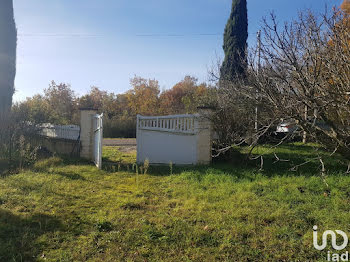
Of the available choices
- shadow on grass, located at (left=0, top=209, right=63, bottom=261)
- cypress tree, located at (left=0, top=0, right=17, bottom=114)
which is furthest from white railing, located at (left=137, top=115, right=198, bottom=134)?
cypress tree, located at (left=0, top=0, right=17, bottom=114)

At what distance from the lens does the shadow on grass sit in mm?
2871

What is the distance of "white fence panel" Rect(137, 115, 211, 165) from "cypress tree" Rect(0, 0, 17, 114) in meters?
7.36

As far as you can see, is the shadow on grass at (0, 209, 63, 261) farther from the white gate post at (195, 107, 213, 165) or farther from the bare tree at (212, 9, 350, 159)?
the white gate post at (195, 107, 213, 165)

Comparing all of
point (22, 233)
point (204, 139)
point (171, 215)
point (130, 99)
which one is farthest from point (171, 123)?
point (130, 99)

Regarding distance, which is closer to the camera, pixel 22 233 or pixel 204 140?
pixel 22 233

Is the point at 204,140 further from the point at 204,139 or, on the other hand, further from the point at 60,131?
the point at 60,131

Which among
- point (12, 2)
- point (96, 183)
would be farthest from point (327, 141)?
point (12, 2)

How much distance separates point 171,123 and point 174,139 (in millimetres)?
510

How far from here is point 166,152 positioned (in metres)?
7.98

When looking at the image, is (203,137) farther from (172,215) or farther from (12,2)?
(12,2)

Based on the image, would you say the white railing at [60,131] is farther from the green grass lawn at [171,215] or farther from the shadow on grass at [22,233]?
the shadow on grass at [22,233]

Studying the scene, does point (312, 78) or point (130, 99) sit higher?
point (130, 99)

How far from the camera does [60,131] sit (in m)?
10.2

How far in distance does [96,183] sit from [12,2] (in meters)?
11.3
